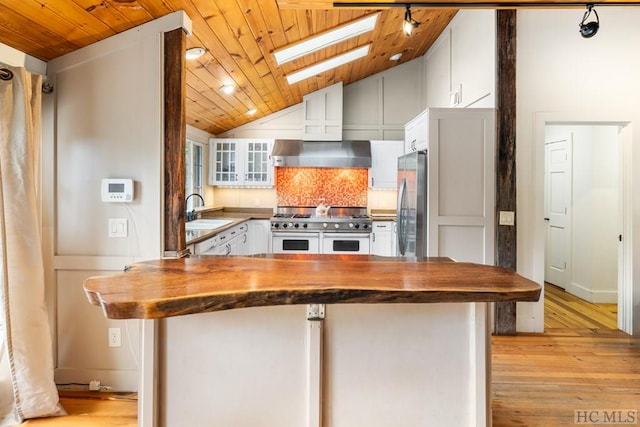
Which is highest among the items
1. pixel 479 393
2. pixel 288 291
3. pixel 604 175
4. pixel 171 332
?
pixel 604 175

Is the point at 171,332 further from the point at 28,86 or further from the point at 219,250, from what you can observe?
the point at 219,250

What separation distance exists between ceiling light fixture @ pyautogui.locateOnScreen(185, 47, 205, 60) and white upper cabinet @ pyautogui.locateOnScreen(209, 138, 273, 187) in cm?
273

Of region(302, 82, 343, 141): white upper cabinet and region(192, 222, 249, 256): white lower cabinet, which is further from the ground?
region(302, 82, 343, 141): white upper cabinet

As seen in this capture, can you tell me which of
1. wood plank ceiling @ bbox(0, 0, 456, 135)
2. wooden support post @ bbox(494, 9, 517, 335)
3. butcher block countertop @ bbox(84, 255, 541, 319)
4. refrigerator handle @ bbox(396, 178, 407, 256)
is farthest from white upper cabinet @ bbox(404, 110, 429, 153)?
butcher block countertop @ bbox(84, 255, 541, 319)

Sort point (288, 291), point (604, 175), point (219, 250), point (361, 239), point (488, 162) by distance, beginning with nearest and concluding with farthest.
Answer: point (288, 291) → point (488, 162) → point (219, 250) → point (604, 175) → point (361, 239)

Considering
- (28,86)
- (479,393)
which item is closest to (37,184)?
(28,86)

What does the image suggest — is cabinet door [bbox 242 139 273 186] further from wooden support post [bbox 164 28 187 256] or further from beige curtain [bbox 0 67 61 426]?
beige curtain [bbox 0 67 61 426]

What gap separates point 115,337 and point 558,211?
539cm

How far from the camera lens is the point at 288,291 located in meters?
1.33

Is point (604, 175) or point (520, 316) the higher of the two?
point (604, 175)

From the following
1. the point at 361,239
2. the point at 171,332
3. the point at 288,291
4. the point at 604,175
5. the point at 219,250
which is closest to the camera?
the point at 288,291

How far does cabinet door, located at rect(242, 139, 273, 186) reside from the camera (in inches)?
222

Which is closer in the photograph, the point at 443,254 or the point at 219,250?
the point at 443,254

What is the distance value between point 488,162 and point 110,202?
3089mm
